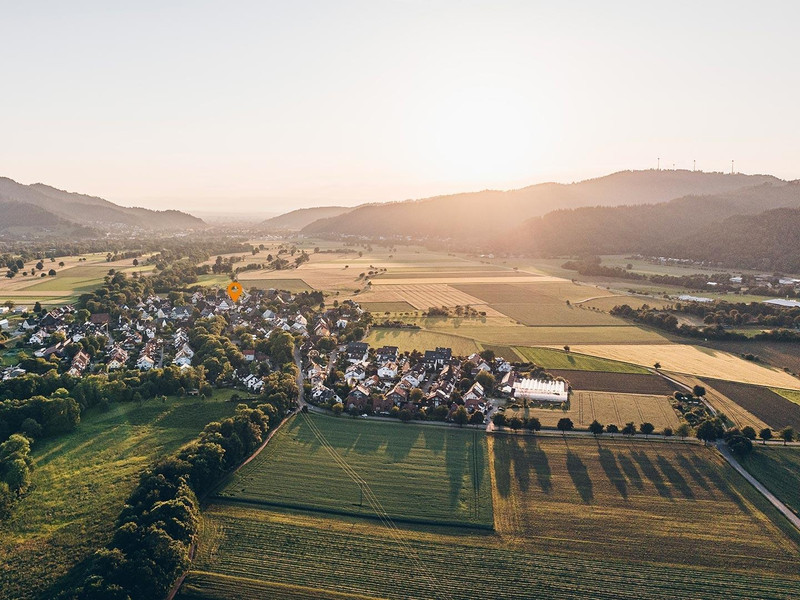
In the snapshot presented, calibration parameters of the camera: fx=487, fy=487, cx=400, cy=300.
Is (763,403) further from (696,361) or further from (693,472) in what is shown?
(693,472)

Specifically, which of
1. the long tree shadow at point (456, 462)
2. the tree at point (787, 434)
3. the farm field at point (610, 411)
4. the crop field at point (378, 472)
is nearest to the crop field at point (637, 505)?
the crop field at point (378, 472)

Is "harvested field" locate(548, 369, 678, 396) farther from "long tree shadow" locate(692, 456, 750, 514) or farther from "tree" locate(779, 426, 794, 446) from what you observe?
"long tree shadow" locate(692, 456, 750, 514)

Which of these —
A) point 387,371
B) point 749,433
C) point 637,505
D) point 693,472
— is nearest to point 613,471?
point 637,505

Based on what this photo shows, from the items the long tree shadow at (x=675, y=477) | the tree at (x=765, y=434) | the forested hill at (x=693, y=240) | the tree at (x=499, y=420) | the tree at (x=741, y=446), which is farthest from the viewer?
the forested hill at (x=693, y=240)

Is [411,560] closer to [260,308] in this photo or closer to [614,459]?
[614,459]

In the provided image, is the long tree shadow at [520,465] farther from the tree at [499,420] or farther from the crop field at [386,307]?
the crop field at [386,307]
